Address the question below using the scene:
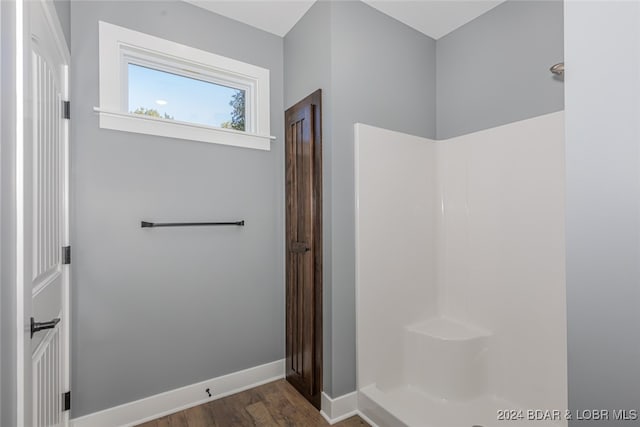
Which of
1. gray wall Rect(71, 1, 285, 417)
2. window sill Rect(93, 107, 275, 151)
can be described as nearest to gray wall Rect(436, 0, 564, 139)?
gray wall Rect(71, 1, 285, 417)

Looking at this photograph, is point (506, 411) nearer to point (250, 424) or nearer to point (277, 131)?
point (250, 424)

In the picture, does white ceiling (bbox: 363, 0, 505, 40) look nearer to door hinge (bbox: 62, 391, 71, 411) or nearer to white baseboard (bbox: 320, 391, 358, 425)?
white baseboard (bbox: 320, 391, 358, 425)

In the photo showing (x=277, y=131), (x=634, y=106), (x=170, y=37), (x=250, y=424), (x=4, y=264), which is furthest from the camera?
(x=277, y=131)

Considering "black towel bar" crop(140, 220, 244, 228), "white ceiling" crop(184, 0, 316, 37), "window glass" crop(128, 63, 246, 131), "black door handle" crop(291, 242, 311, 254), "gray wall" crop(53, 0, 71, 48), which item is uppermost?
"white ceiling" crop(184, 0, 316, 37)

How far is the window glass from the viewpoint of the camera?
6.48 ft

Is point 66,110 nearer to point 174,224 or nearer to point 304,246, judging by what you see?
point 174,224

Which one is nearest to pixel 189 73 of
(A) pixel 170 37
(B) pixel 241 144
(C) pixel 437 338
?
(A) pixel 170 37

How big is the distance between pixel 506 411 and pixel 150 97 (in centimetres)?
294

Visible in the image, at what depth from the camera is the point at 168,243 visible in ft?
6.39

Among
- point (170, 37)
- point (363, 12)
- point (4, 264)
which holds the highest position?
point (363, 12)

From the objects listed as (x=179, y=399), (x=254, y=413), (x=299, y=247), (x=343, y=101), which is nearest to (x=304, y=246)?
(x=299, y=247)

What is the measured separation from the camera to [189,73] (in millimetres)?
2133

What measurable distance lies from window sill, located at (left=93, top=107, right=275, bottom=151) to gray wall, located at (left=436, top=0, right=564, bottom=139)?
1416 mm

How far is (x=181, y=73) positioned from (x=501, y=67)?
2.14 m
